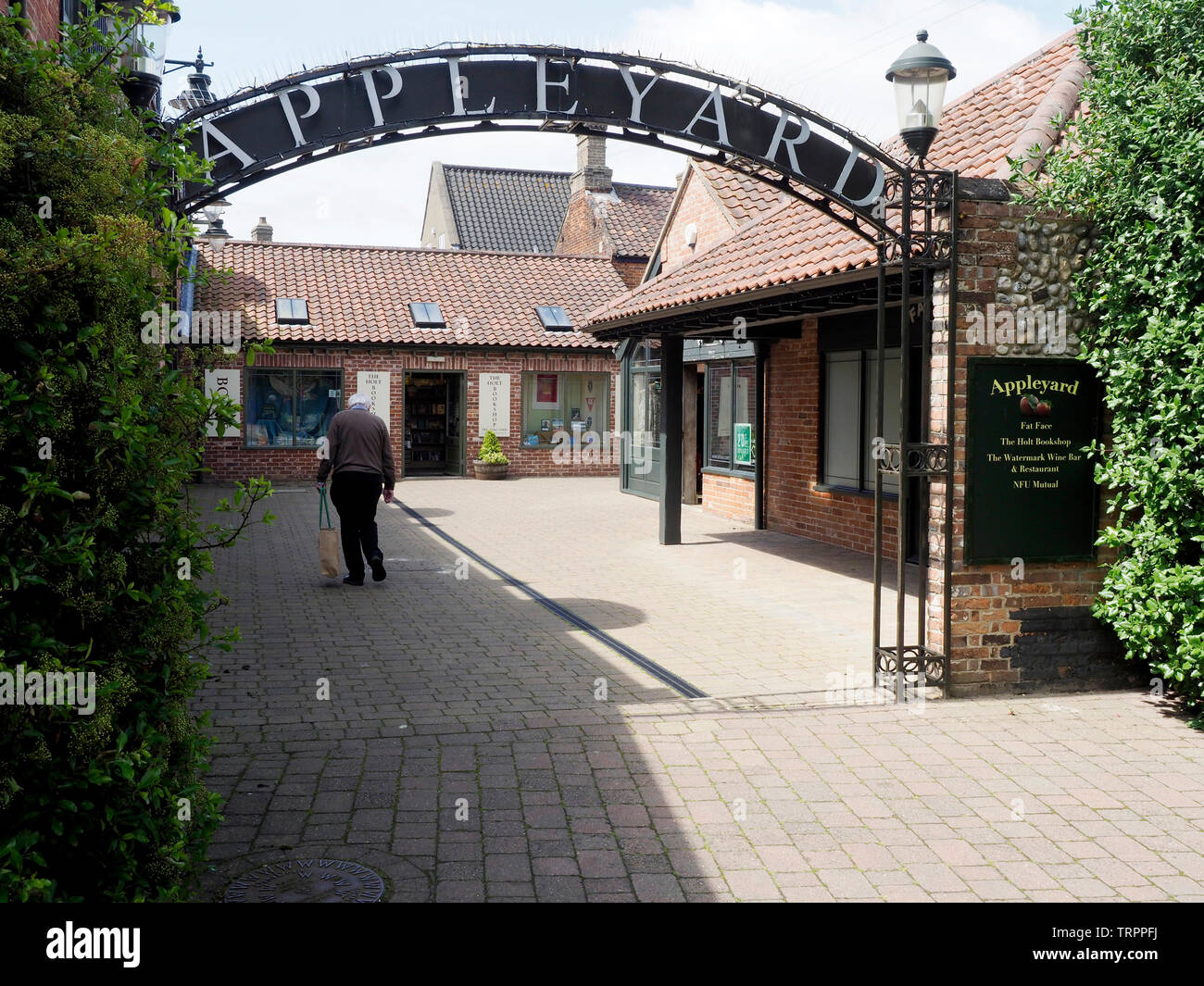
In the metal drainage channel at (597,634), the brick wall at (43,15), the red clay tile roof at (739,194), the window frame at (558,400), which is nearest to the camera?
the metal drainage channel at (597,634)

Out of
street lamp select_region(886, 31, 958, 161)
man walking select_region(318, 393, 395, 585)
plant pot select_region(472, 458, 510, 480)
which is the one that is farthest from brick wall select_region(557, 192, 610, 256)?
street lamp select_region(886, 31, 958, 161)

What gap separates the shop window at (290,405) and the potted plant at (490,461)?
332 centimetres

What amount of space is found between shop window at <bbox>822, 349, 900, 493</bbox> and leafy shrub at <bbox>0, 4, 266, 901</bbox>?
31.7 feet

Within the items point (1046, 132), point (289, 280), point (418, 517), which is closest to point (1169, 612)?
point (1046, 132)

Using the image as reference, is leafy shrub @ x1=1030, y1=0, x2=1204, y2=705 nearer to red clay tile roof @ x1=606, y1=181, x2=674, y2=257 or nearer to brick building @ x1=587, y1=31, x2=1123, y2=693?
brick building @ x1=587, y1=31, x2=1123, y2=693

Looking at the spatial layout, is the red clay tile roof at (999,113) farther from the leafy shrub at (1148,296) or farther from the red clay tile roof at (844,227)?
the leafy shrub at (1148,296)

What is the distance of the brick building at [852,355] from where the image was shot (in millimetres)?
6754

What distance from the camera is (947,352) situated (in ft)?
21.8

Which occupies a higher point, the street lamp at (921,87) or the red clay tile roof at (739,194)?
the red clay tile roof at (739,194)

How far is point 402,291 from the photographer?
26.2 meters

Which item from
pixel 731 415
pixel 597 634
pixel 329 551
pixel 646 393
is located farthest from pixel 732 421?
pixel 597 634

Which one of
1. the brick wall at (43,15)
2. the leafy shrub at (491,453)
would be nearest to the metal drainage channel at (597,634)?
the brick wall at (43,15)

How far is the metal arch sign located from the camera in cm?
594

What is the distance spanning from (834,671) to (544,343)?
1886 cm
